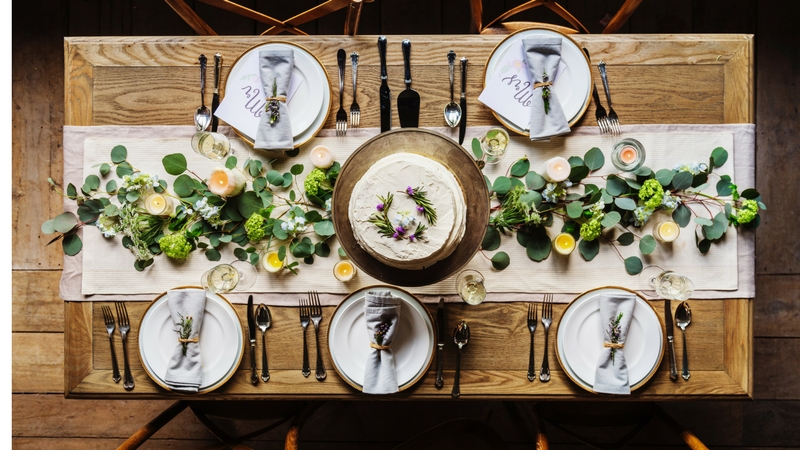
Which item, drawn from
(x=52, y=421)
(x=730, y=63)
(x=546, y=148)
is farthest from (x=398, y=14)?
(x=52, y=421)

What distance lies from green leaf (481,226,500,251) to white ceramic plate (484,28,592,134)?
36cm

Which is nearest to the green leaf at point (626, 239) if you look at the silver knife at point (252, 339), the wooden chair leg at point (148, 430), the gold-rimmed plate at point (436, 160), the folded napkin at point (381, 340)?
the gold-rimmed plate at point (436, 160)

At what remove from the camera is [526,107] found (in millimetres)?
1665

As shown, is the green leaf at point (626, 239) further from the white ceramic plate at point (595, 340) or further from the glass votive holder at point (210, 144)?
the glass votive holder at point (210, 144)

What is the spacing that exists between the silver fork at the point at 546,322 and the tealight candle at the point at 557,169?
417 millimetres

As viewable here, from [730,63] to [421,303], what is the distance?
1.37 meters

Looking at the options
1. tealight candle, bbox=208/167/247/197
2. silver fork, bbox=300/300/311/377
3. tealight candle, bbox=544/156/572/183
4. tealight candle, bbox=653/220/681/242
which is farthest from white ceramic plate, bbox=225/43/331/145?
tealight candle, bbox=653/220/681/242

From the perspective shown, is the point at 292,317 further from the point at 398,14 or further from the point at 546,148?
→ the point at 398,14

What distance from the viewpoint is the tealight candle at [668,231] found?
1.64 m

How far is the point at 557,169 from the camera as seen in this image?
5.32ft

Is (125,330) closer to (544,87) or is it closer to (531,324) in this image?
(531,324)

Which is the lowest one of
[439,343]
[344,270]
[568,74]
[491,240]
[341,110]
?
[439,343]

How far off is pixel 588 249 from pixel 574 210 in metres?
0.16

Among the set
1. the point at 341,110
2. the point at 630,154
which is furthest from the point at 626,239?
the point at 341,110
